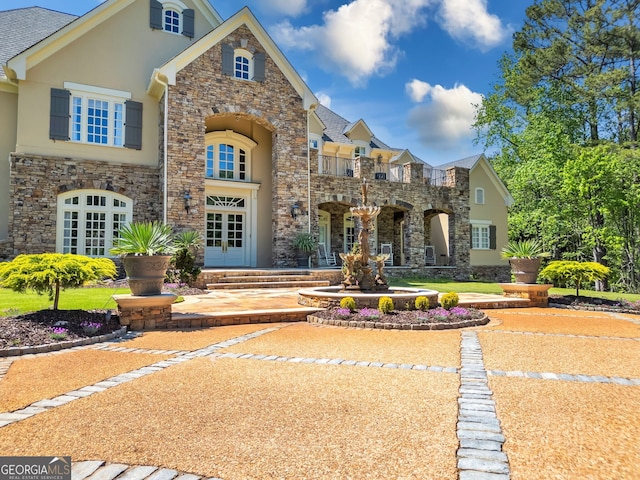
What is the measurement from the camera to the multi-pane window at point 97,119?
54.6 feet

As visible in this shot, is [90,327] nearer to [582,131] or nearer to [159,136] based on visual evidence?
[159,136]

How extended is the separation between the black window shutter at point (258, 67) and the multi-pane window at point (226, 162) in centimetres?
313

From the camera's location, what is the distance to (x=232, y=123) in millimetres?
19703

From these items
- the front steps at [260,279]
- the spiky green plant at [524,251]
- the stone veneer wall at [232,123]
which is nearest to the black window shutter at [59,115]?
the stone veneer wall at [232,123]

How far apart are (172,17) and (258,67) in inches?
181

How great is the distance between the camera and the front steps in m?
14.9

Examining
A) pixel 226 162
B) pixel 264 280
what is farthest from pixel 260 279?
pixel 226 162

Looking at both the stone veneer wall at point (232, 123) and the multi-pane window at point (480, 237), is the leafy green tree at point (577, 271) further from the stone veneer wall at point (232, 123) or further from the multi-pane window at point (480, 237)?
the multi-pane window at point (480, 237)

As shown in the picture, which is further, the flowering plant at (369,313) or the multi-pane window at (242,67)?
the multi-pane window at (242,67)

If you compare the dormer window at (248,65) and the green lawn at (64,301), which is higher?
the dormer window at (248,65)

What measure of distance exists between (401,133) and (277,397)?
2832 cm

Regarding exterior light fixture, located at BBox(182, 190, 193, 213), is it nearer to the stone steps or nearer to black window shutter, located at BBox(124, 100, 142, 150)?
black window shutter, located at BBox(124, 100, 142, 150)

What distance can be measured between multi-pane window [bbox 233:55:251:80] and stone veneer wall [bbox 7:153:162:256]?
19.7 feet

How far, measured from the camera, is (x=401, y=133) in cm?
3045
